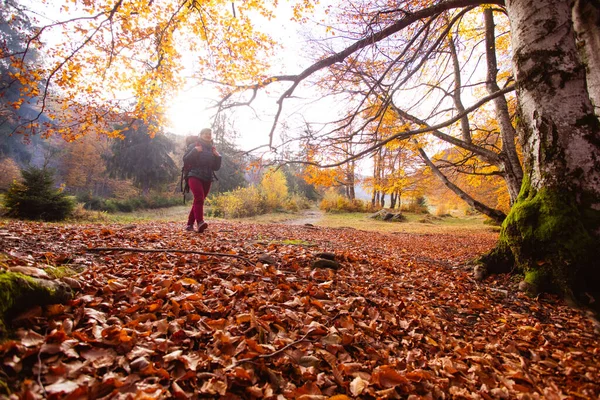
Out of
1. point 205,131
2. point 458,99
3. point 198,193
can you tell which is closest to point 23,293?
point 198,193

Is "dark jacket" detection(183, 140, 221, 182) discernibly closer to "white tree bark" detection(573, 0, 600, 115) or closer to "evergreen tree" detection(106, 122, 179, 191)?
"white tree bark" detection(573, 0, 600, 115)

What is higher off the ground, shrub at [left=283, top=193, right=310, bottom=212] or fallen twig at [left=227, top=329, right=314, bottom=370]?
shrub at [left=283, top=193, right=310, bottom=212]

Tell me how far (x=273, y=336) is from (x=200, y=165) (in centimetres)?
384

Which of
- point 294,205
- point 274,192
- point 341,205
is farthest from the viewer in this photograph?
point 341,205

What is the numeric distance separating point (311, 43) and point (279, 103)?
979 mm

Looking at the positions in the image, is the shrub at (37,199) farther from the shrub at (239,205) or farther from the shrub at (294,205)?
the shrub at (294,205)

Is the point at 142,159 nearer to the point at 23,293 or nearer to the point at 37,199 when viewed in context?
the point at 37,199

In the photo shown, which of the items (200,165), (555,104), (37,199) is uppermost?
(555,104)

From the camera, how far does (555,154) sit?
2.39 m

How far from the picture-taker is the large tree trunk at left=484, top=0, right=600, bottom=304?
2.28 metres

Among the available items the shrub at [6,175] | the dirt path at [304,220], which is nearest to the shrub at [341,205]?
the dirt path at [304,220]

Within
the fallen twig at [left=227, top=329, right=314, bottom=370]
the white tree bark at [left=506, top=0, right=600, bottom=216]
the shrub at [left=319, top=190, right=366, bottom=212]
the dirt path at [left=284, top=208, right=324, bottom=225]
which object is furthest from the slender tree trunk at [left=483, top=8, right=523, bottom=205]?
the shrub at [left=319, top=190, right=366, bottom=212]

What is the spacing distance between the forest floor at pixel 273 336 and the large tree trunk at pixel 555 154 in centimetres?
42

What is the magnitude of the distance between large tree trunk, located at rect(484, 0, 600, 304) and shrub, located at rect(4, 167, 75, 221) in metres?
11.7
